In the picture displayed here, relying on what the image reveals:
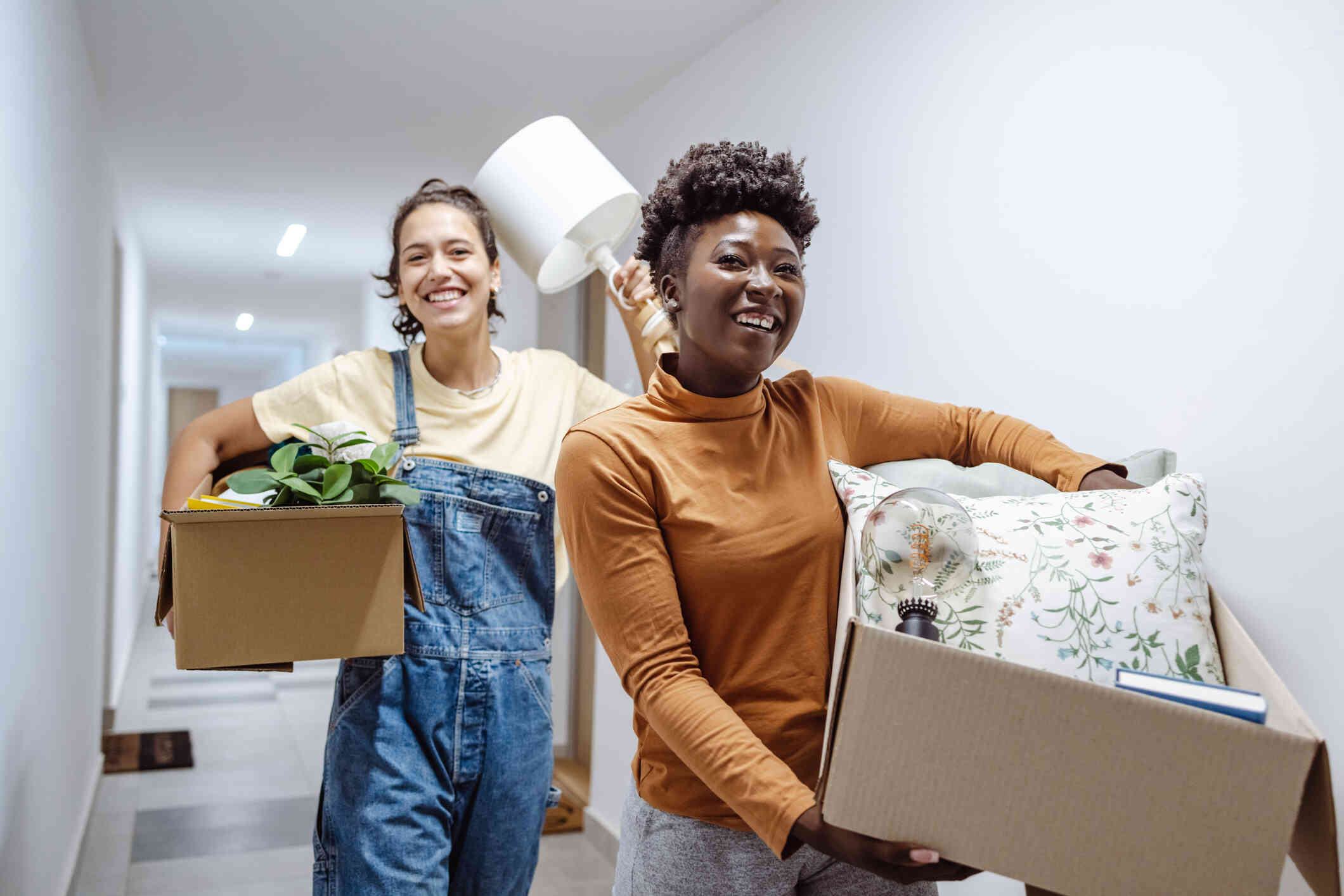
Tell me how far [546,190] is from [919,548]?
3.62 feet

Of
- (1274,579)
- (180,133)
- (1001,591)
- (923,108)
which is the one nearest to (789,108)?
(923,108)

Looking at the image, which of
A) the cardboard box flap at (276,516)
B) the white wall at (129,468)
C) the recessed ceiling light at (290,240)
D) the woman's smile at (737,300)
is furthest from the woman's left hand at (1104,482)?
the recessed ceiling light at (290,240)

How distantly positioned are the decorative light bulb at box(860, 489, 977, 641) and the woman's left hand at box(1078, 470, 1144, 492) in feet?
0.64

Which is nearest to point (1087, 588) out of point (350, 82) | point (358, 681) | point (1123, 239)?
point (1123, 239)

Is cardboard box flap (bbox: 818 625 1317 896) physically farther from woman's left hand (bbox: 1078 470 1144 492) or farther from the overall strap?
the overall strap

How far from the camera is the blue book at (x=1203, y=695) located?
30.7 inches

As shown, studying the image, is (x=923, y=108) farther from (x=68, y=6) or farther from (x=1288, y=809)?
(x=68, y=6)

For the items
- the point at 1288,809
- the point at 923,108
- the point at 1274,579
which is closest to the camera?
the point at 1288,809

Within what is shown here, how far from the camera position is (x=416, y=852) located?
4.92 ft

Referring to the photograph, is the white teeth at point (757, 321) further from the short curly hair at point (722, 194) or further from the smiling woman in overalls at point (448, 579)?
the smiling woman in overalls at point (448, 579)

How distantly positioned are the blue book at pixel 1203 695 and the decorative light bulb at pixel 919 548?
22 centimetres

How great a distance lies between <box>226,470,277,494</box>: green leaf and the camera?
1314 millimetres

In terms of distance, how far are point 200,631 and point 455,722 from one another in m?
0.43

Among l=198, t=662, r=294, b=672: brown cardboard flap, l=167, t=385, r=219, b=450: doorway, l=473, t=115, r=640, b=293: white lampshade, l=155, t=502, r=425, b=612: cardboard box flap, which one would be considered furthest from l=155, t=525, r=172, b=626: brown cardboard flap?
l=167, t=385, r=219, b=450: doorway
